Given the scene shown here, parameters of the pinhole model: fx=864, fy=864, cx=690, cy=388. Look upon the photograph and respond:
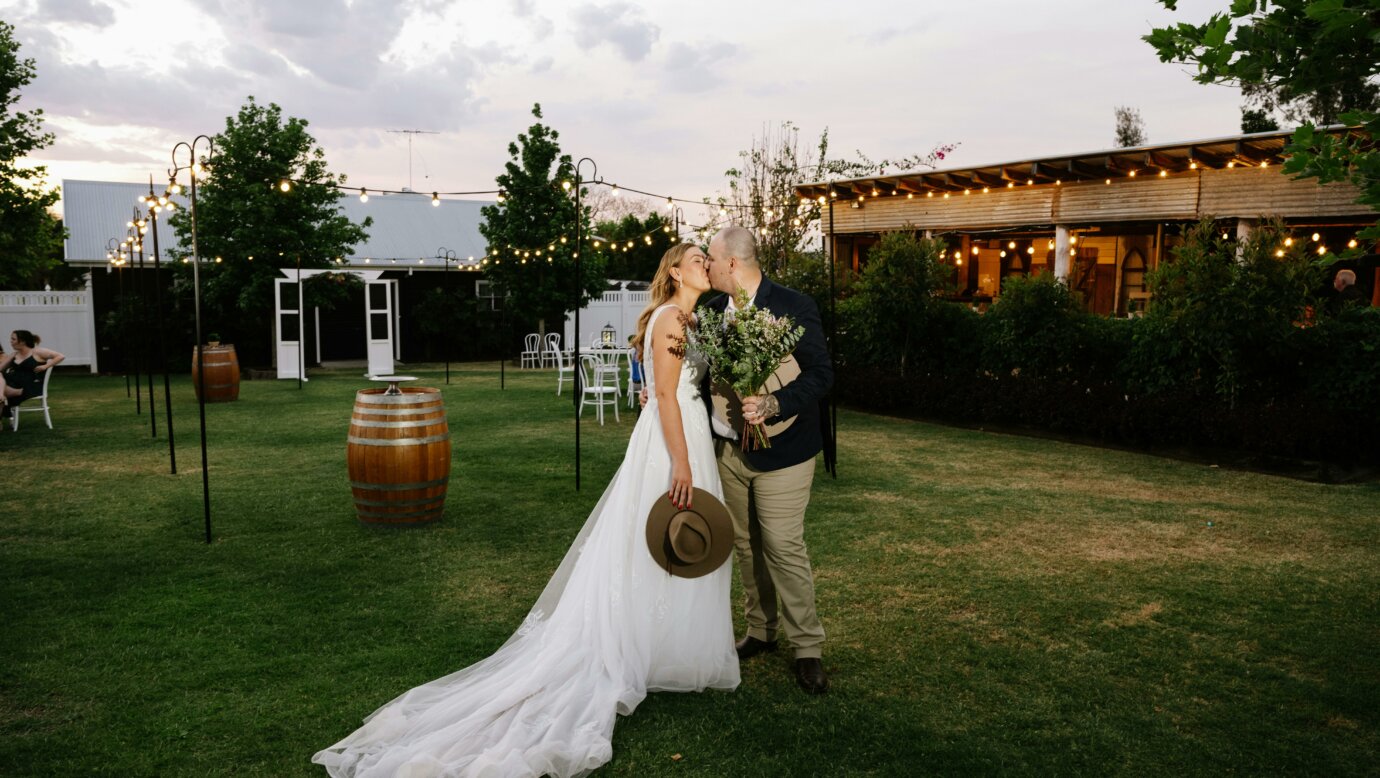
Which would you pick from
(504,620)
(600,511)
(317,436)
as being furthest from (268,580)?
(317,436)

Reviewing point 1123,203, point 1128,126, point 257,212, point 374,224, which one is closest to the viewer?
point 1123,203

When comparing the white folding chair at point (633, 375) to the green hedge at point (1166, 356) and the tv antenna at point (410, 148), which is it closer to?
the green hedge at point (1166, 356)

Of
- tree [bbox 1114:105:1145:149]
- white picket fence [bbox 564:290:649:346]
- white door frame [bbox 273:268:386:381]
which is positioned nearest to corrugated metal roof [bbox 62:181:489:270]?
white door frame [bbox 273:268:386:381]

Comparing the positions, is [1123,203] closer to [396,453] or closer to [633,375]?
[633,375]

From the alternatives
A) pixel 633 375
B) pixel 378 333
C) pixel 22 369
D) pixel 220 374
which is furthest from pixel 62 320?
pixel 633 375

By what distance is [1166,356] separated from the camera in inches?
371

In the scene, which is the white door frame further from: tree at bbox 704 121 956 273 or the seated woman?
tree at bbox 704 121 956 273

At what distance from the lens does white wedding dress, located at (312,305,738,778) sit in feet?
9.57

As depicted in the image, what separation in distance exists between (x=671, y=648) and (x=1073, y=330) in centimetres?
863

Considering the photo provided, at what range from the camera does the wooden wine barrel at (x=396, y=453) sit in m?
5.89

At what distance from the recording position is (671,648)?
3.48 meters

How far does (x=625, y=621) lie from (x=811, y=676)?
2.65 feet

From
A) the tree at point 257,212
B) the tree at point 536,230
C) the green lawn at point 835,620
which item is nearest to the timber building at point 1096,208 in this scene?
the green lawn at point 835,620

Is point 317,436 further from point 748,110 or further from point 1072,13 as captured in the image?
point 748,110
